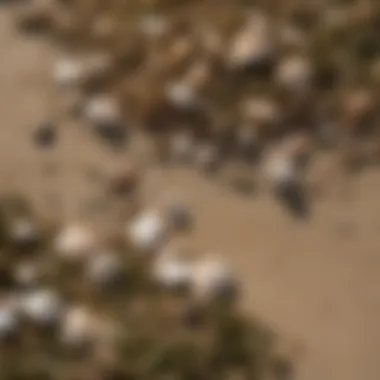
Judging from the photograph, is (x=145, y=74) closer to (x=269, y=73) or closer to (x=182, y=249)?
(x=269, y=73)

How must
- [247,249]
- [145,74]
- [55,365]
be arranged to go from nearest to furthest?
[55,365] → [247,249] → [145,74]

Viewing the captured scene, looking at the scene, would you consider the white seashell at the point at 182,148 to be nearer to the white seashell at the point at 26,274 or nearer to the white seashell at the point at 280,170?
the white seashell at the point at 280,170

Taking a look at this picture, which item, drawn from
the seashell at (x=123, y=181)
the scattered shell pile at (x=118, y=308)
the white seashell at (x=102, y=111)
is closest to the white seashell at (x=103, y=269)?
the scattered shell pile at (x=118, y=308)

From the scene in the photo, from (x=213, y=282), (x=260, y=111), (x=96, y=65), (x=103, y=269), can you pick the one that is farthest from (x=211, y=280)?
(x=96, y=65)

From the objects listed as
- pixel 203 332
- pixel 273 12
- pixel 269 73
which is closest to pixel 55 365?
pixel 203 332

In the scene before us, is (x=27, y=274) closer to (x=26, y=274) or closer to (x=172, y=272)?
(x=26, y=274)

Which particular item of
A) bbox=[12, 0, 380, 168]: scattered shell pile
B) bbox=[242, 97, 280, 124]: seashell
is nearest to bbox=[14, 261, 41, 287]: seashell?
bbox=[12, 0, 380, 168]: scattered shell pile
